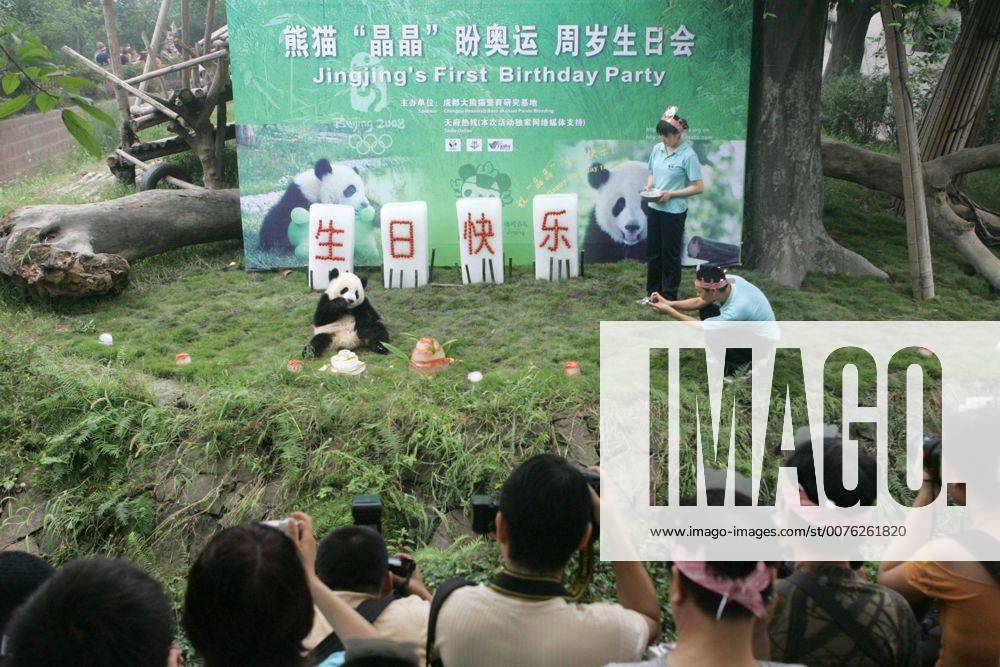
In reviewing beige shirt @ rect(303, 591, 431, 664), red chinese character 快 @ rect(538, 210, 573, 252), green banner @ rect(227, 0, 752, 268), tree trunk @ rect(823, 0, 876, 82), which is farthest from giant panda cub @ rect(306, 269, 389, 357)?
tree trunk @ rect(823, 0, 876, 82)

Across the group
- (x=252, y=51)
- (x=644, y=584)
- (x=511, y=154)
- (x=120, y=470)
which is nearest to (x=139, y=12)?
(x=252, y=51)

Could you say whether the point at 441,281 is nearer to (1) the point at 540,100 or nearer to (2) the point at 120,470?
(1) the point at 540,100

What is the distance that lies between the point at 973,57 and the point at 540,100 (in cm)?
436

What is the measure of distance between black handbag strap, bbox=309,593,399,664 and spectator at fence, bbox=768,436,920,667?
1.10 m

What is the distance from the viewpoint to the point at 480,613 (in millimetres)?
2334

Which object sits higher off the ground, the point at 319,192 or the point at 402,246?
the point at 319,192

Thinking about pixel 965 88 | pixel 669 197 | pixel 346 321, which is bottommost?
pixel 346 321

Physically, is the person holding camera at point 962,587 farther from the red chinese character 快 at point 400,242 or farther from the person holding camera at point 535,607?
the red chinese character 快 at point 400,242

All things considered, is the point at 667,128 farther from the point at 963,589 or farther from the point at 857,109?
the point at 857,109

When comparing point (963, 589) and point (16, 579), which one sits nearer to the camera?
point (16, 579)

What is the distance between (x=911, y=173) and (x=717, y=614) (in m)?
6.05

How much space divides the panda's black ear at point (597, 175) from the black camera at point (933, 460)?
5.15 m

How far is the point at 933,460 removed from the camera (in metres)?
2.97

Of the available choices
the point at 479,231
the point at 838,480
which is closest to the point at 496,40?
the point at 479,231
